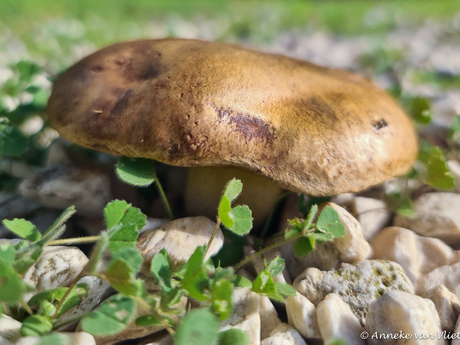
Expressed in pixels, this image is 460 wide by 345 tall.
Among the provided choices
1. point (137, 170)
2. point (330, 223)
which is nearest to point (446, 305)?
point (330, 223)

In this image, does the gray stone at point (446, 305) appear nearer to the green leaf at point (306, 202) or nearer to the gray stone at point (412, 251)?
the gray stone at point (412, 251)

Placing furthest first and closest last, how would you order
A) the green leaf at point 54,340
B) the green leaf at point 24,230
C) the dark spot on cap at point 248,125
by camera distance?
the dark spot on cap at point 248,125 → the green leaf at point 24,230 → the green leaf at point 54,340

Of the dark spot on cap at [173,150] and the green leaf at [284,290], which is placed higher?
the dark spot on cap at [173,150]

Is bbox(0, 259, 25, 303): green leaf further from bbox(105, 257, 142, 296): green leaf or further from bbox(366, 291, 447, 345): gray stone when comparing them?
bbox(366, 291, 447, 345): gray stone

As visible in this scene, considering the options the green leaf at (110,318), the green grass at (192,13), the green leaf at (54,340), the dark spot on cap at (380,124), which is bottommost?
the green grass at (192,13)

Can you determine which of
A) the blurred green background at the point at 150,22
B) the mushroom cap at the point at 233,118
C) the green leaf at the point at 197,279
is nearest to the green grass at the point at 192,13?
the blurred green background at the point at 150,22

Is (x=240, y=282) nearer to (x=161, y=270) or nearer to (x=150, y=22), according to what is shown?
(x=161, y=270)

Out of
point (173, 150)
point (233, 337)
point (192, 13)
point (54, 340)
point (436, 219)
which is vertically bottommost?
point (192, 13)

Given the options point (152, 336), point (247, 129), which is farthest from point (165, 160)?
point (152, 336)

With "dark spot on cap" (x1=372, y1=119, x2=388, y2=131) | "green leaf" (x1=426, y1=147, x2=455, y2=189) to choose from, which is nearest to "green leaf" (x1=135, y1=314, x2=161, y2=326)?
"dark spot on cap" (x1=372, y1=119, x2=388, y2=131)
